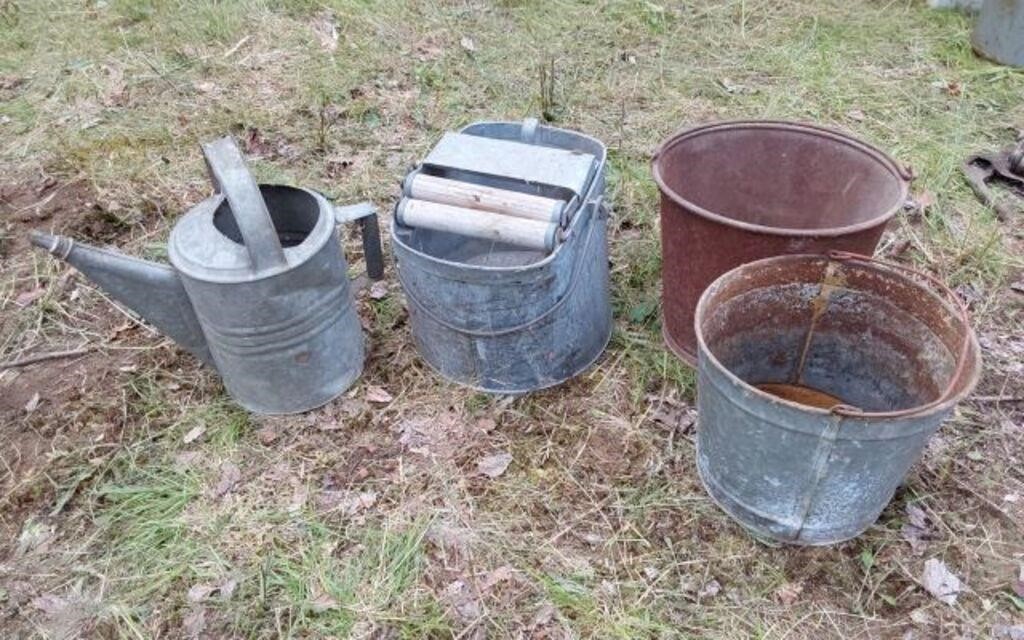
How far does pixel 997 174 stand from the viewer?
3.51 m

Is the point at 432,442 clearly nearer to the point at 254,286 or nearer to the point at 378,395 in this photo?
the point at 378,395

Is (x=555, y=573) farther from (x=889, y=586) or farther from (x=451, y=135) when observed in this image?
(x=451, y=135)

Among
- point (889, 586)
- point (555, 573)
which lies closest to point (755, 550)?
point (889, 586)

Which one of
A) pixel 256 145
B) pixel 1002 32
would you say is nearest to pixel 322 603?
pixel 256 145

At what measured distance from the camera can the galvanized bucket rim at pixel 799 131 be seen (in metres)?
2.15

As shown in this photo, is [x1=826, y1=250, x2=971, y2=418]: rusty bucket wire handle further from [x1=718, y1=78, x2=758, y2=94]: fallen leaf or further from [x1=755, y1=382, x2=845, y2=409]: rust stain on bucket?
[x1=718, y1=78, x2=758, y2=94]: fallen leaf

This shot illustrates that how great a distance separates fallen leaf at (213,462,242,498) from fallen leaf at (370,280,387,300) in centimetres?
89

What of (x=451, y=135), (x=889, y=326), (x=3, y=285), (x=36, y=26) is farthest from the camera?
(x=36, y=26)

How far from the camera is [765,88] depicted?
4.20 metres

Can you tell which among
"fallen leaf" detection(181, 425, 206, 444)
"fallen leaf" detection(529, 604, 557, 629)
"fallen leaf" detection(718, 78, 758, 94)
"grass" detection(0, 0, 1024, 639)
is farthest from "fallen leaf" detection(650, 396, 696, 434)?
"fallen leaf" detection(718, 78, 758, 94)

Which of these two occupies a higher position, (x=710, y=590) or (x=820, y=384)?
(x=820, y=384)

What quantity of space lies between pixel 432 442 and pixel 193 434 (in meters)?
0.78

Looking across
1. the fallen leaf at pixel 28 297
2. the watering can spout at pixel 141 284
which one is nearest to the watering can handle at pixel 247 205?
the watering can spout at pixel 141 284

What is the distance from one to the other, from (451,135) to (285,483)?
126 cm
